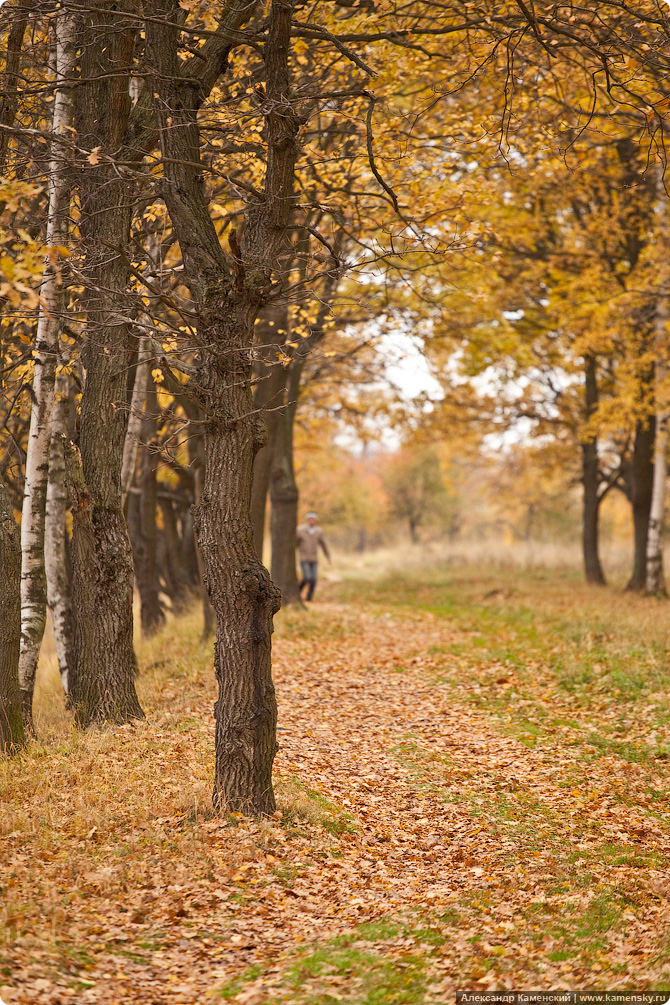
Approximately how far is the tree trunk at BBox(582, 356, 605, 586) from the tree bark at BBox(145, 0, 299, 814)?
1376cm

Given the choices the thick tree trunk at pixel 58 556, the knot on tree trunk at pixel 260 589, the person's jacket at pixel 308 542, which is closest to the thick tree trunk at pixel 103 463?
the thick tree trunk at pixel 58 556

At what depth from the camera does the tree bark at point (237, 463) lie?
5.93 meters

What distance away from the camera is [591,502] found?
19.3 meters

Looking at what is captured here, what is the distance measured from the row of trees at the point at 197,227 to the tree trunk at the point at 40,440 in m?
0.03

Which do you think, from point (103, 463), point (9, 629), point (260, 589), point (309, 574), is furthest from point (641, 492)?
point (9, 629)

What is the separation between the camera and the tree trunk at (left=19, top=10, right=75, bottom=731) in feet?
24.9

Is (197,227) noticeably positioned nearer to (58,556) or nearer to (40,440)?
(40,440)

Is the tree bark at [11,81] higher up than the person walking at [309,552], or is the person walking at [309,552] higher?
the tree bark at [11,81]

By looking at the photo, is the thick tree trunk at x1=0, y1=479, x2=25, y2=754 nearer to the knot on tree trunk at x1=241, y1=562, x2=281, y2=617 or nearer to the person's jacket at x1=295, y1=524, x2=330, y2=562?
the knot on tree trunk at x1=241, y1=562, x2=281, y2=617

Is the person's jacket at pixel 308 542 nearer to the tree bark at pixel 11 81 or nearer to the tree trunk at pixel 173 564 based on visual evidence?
the tree trunk at pixel 173 564

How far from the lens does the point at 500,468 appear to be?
93.1 feet

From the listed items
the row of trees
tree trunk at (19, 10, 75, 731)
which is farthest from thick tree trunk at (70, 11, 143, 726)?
tree trunk at (19, 10, 75, 731)

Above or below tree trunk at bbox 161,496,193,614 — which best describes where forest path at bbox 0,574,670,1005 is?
below

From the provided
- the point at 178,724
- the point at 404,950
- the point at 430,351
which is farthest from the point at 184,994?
the point at 430,351
